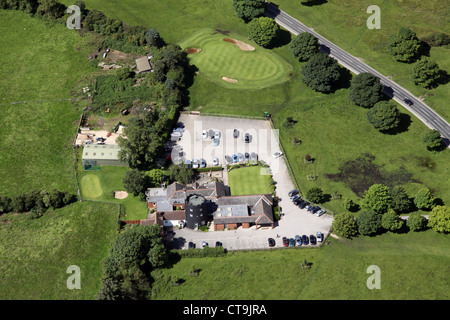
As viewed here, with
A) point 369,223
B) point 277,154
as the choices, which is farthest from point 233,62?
point 369,223

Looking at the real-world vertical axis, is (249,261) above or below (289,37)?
below

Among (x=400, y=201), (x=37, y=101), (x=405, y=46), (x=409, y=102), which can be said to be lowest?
(x=37, y=101)

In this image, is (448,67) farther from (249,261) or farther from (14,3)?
(14,3)

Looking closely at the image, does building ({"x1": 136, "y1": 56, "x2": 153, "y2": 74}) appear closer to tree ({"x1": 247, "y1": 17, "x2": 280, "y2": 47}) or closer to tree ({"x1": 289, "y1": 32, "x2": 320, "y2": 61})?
tree ({"x1": 247, "y1": 17, "x2": 280, "y2": 47})

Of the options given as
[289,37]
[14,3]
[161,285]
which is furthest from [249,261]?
[14,3]

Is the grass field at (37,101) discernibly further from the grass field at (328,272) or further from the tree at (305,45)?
the tree at (305,45)

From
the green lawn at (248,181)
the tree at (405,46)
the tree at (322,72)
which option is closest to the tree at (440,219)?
the green lawn at (248,181)

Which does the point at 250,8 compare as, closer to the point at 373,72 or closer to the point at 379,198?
the point at 373,72
